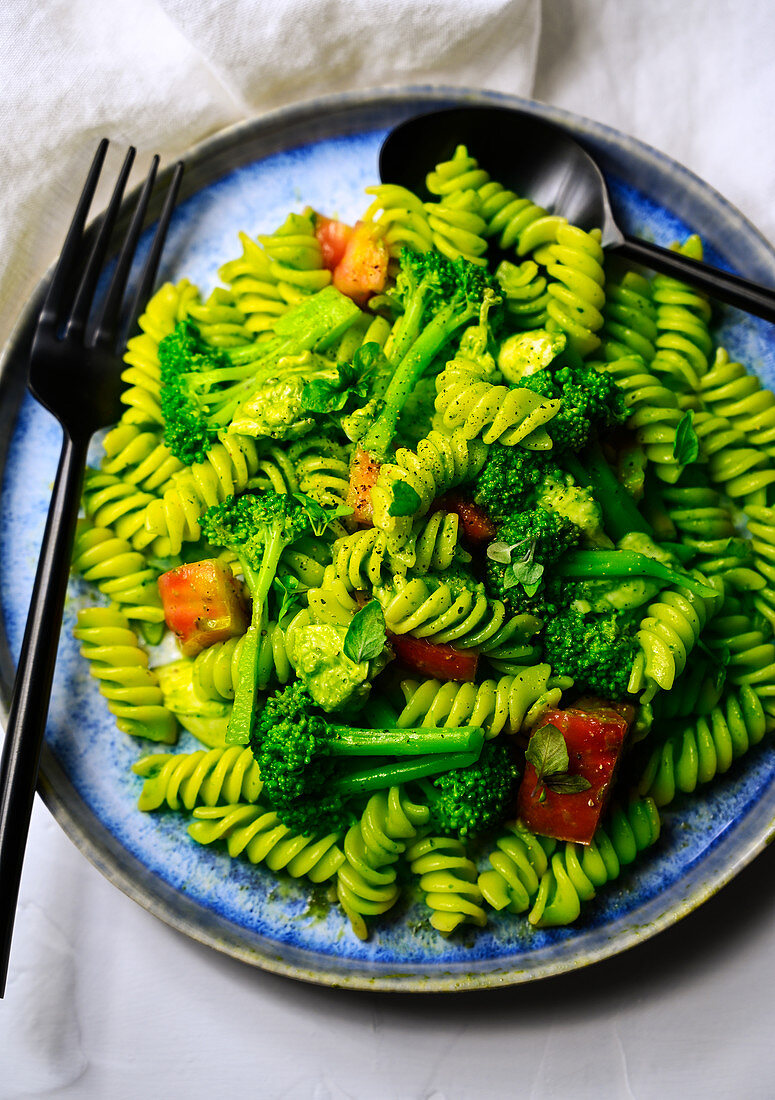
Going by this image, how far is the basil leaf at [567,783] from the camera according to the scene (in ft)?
9.03

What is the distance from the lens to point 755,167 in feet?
12.2

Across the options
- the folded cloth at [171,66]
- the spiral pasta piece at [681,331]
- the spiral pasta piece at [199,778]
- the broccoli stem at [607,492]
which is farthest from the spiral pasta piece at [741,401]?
the spiral pasta piece at [199,778]

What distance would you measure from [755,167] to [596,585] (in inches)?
82.4

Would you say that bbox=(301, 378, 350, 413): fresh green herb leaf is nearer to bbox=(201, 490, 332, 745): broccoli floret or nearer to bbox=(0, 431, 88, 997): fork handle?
bbox=(201, 490, 332, 745): broccoli floret

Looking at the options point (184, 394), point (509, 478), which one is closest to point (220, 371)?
point (184, 394)

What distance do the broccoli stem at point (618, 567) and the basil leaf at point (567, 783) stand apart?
63 centimetres

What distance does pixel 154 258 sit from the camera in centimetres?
349

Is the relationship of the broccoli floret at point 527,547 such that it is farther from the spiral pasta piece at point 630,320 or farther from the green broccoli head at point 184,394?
the green broccoli head at point 184,394

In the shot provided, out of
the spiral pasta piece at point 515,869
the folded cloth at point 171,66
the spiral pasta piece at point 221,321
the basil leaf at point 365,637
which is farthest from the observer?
the folded cloth at point 171,66

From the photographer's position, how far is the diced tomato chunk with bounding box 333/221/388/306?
3.23m

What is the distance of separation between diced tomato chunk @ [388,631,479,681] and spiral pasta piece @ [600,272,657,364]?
1.23 m

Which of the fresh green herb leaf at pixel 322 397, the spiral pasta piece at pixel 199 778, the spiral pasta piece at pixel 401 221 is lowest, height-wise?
the spiral pasta piece at pixel 199 778

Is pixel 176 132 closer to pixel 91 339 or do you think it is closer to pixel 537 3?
pixel 91 339

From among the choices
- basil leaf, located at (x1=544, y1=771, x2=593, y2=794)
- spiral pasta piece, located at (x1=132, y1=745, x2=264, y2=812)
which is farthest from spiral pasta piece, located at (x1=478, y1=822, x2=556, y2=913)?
spiral pasta piece, located at (x1=132, y1=745, x2=264, y2=812)
